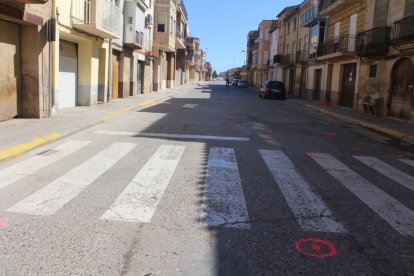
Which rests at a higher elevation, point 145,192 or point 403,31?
point 403,31

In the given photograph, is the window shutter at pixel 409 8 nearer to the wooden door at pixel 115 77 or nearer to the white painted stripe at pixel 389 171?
the white painted stripe at pixel 389 171

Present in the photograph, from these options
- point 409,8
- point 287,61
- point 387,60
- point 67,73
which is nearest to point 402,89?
point 387,60

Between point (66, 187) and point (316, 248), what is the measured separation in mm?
3573

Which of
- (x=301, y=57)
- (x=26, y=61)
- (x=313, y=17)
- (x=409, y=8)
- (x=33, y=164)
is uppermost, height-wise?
(x=313, y=17)

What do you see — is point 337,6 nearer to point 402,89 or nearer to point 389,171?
point 402,89

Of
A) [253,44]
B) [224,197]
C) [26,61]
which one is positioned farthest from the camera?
[253,44]

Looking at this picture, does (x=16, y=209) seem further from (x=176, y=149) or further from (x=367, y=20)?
(x=367, y=20)

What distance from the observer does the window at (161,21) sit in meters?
38.7

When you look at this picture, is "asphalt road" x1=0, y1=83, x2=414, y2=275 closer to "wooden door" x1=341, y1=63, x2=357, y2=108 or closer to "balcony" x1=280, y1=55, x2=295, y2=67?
"wooden door" x1=341, y1=63, x2=357, y2=108

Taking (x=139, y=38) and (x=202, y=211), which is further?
(x=139, y=38)

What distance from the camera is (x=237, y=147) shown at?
9.95m

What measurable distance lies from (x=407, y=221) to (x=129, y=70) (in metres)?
23.1

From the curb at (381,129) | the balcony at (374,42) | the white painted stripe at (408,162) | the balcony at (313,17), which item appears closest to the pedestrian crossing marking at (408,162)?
the white painted stripe at (408,162)

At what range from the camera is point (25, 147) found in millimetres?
8711
